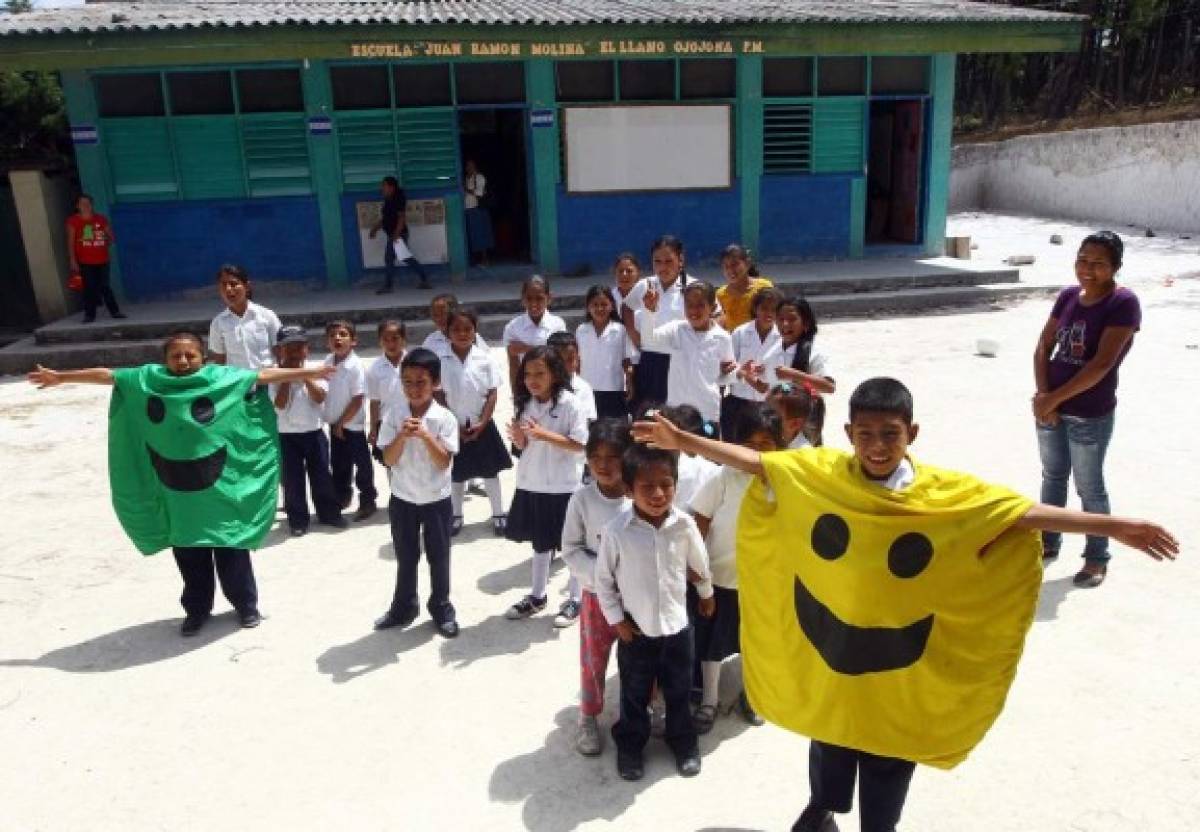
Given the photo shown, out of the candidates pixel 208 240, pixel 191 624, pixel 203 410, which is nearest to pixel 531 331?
pixel 203 410

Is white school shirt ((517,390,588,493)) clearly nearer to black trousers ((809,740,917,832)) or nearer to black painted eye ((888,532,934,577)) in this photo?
black trousers ((809,740,917,832))

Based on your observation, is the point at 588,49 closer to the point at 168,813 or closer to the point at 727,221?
the point at 727,221

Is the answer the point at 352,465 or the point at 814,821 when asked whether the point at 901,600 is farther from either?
the point at 352,465

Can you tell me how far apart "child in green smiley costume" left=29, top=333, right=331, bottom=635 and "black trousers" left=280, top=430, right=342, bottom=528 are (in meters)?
1.01

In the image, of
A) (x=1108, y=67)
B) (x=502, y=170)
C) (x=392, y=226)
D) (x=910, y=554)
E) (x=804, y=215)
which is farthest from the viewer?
(x=1108, y=67)

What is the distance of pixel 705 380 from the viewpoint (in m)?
5.38

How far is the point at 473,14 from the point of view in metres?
11.8

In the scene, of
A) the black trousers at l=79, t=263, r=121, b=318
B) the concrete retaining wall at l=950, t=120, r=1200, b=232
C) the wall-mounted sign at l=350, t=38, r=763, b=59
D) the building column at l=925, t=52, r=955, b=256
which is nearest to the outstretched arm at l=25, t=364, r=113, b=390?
the black trousers at l=79, t=263, r=121, b=318

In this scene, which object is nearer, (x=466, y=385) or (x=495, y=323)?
(x=466, y=385)

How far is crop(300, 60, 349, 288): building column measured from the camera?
1186cm

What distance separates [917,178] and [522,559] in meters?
11.2

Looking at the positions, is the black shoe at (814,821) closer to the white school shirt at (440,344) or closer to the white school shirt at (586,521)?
the white school shirt at (586,521)

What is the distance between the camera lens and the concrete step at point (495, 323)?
10703mm

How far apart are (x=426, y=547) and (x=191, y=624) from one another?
120cm
